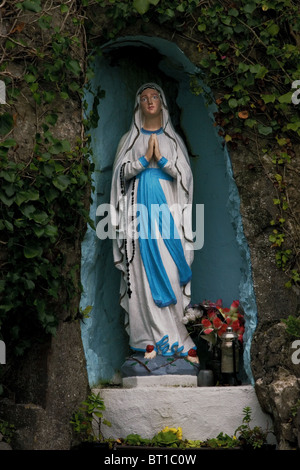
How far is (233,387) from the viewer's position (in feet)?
20.4

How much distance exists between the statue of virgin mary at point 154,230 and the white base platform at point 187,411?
363 millimetres

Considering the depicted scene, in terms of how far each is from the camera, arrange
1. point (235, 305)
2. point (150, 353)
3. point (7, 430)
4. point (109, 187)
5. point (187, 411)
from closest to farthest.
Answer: point (7, 430), point (187, 411), point (150, 353), point (235, 305), point (109, 187)

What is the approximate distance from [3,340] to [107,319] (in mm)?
1021

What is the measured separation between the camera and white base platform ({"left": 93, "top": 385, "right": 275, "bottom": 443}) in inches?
240

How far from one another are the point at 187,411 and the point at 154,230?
48.3 inches

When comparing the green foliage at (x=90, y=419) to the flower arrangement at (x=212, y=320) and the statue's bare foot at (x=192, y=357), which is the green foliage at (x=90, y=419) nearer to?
the statue's bare foot at (x=192, y=357)

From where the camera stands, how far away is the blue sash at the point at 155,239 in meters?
6.49

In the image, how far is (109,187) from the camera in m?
6.95

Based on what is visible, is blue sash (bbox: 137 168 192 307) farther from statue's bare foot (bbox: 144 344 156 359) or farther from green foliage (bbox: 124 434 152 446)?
green foliage (bbox: 124 434 152 446)

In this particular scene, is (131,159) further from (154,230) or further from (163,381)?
(163,381)

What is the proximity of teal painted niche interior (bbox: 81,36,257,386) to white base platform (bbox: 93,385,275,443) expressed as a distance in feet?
1.22

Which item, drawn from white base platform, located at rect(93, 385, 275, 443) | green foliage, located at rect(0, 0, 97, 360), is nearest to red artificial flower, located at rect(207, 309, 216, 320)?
white base platform, located at rect(93, 385, 275, 443)

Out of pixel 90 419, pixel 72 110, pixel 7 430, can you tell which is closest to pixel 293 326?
pixel 90 419

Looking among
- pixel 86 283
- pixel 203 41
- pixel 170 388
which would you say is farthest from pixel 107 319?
pixel 203 41
